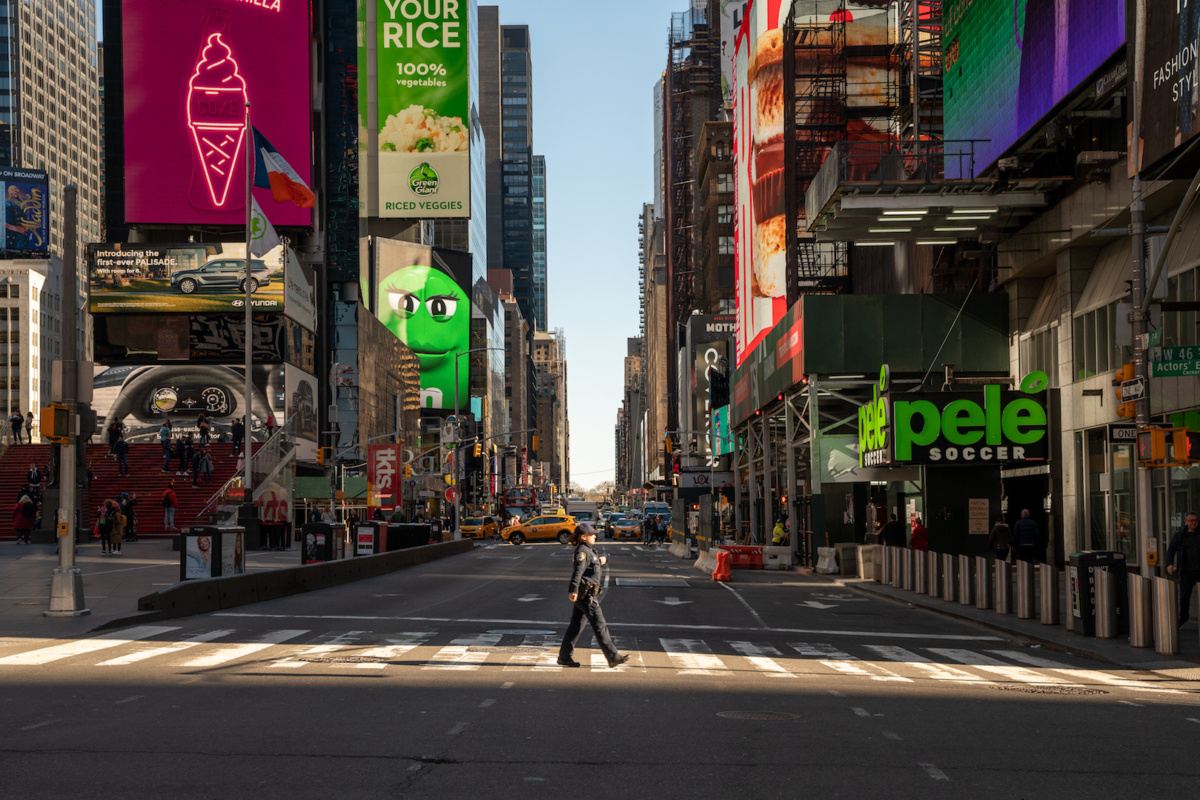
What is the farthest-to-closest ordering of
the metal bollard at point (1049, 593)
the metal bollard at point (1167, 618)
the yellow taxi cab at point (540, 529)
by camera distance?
the yellow taxi cab at point (540, 529)
the metal bollard at point (1049, 593)
the metal bollard at point (1167, 618)

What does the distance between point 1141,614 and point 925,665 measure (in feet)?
12.2

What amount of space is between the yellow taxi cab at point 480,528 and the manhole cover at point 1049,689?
70184 millimetres

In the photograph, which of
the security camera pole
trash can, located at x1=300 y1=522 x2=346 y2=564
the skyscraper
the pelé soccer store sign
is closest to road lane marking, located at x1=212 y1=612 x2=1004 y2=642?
the security camera pole

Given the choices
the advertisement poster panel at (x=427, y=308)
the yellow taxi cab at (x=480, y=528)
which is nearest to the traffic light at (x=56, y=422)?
the yellow taxi cab at (x=480, y=528)

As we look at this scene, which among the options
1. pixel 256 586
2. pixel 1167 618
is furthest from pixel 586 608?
pixel 256 586

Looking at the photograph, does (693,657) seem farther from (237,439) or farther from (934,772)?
(237,439)

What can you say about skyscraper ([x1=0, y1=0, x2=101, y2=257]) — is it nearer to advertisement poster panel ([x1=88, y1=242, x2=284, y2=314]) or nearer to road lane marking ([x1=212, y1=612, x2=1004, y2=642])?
advertisement poster panel ([x1=88, y1=242, x2=284, y2=314])

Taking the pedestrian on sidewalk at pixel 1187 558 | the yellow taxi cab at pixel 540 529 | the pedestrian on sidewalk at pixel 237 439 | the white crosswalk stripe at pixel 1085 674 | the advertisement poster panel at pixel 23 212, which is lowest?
the yellow taxi cab at pixel 540 529

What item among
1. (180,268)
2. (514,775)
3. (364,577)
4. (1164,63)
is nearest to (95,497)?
(364,577)

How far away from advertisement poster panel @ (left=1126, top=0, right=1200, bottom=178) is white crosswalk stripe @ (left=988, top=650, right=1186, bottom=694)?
34.7 ft

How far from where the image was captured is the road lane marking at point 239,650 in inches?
565

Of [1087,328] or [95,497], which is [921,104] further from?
[95,497]

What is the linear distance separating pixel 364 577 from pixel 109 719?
25.0m

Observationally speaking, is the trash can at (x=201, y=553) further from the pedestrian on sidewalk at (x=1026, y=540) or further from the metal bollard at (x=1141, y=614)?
the pedestrian on sidewalk at (x=1026, y=540)
